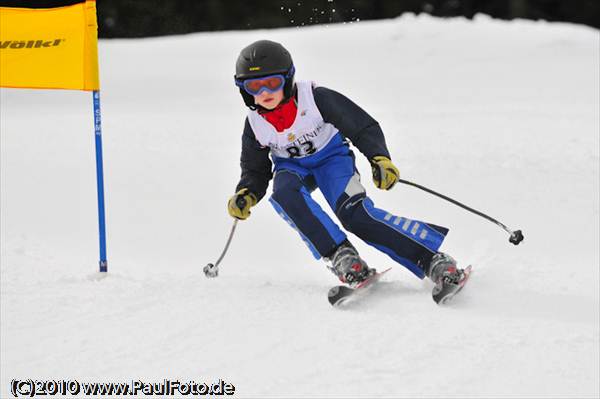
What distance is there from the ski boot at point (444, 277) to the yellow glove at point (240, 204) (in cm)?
100

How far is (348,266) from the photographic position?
150 inches

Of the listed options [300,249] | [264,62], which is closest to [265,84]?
[264,62]

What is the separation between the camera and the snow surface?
3.22 meters

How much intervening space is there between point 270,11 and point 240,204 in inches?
758

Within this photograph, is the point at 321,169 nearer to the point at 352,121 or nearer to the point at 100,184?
the point at 352,121

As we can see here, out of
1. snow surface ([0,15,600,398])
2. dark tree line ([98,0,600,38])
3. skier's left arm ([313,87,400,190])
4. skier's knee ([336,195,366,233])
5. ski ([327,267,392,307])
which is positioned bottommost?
dark tree line ([98,0,600,38])

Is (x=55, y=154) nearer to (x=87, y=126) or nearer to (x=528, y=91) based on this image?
(x=87, y=126)

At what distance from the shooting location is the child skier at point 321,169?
382 centimetres

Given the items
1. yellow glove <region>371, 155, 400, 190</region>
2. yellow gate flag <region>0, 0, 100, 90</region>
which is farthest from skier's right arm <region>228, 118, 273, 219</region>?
yellow gate flag <region>0, 0, 100, 90</region>

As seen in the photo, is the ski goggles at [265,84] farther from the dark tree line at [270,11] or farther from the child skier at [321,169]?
the dark tree line at [270,11]

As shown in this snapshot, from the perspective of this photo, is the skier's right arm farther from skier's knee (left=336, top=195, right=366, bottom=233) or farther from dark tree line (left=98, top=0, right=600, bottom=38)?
dark tree line (left=98, top=0, right=600, bottom=38)

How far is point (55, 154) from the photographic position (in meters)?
6.71

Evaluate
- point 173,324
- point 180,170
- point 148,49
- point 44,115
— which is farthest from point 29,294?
point 148,49

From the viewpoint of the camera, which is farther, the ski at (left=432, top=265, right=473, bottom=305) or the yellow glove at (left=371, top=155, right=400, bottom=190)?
the yellow glove at (left=371, top=155, right=400, bottom=190)
